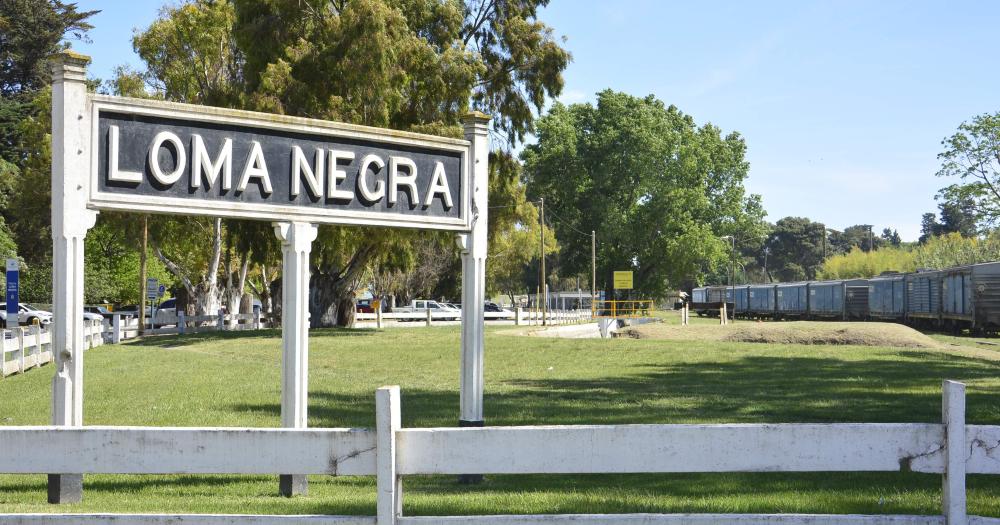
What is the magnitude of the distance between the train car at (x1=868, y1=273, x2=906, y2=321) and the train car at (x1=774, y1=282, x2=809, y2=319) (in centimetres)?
920

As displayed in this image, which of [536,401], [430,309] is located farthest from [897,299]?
[536,401]

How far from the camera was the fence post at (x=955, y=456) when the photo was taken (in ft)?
18.0

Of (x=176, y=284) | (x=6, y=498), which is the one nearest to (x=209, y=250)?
(x=176, y=284)

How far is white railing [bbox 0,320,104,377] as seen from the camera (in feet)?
70.7

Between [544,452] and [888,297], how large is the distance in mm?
55440

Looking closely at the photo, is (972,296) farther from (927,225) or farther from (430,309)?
(927,225)

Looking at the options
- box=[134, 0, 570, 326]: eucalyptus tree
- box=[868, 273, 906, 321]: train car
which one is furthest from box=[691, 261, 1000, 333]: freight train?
box=[134, 0, 570, 326]: eucalyptus tree

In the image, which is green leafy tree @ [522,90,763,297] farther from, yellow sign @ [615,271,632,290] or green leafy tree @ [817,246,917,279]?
green leafy tree @ [817,246,917,279]

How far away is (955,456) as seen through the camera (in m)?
5.48

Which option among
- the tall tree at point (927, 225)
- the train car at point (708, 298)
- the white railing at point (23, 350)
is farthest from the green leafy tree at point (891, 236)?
the white railing at point (23, 350)

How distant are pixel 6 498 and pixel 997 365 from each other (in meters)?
22.4

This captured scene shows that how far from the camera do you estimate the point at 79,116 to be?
7.27m

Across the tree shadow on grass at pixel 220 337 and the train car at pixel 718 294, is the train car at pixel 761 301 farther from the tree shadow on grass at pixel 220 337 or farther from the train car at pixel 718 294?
the tree shadow on grass at pixel 220 337

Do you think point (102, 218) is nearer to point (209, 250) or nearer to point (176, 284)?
point (209, 250)
